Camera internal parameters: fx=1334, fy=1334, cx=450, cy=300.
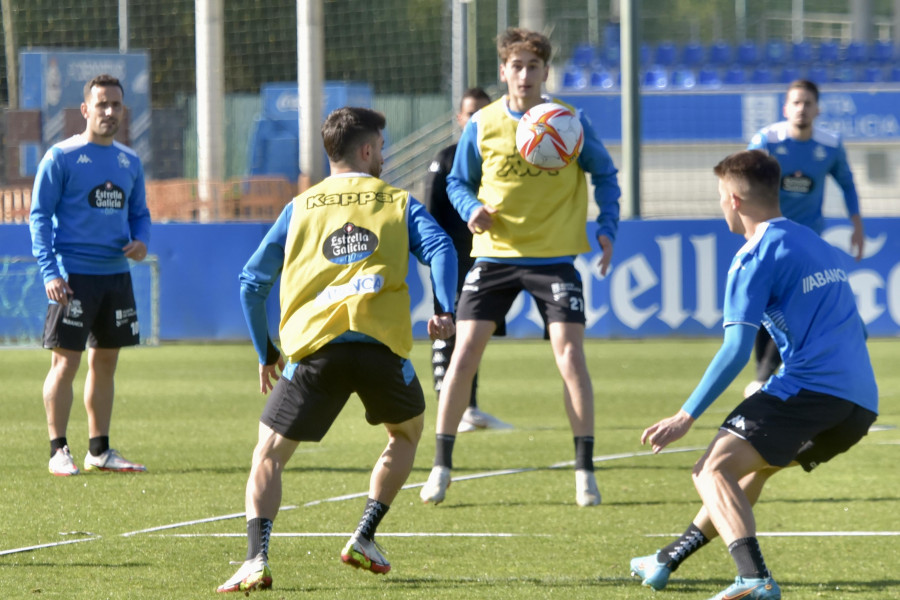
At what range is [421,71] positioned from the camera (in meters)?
41.6

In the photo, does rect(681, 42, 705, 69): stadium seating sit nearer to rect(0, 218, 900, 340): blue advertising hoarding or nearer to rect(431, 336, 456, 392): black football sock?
rect(0, 218, 900, 340): blue advertising hoarding

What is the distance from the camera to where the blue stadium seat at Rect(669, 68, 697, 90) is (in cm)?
2900

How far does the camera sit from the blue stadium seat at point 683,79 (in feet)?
95.1

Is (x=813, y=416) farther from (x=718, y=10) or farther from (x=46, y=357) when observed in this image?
(x=718, y=10)

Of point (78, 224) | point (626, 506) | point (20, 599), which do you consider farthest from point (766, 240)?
point (78, 224)

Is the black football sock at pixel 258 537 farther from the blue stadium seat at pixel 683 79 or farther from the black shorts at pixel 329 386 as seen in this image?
the blue stadium seat at pixel 683 79

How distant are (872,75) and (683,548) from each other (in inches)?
1068

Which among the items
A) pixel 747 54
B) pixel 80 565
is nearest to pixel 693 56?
pixel 747 54

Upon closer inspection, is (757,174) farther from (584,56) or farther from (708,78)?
(584,56)

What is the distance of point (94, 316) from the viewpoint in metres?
7.12

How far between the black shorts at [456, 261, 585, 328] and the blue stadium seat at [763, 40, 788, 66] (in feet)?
83.8

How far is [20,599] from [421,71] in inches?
1498

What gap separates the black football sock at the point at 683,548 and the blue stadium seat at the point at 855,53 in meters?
27.8

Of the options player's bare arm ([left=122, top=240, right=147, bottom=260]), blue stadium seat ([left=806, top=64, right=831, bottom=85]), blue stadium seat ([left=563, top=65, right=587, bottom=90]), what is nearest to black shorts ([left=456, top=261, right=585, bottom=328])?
player's bare arm ([left=122, top=240, right=147, bottom=260])
